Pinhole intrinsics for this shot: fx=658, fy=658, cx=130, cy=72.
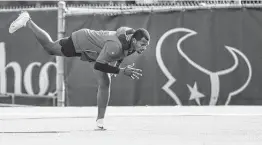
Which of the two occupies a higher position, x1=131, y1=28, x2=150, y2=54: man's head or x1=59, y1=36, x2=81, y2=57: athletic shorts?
x1=131, y1=28, x2=150, y2=54: man's head

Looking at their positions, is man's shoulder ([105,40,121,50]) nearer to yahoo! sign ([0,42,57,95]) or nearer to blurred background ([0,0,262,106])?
blurred background ([0,0,262,106])
